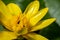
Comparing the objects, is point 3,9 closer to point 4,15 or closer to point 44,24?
point 4,15

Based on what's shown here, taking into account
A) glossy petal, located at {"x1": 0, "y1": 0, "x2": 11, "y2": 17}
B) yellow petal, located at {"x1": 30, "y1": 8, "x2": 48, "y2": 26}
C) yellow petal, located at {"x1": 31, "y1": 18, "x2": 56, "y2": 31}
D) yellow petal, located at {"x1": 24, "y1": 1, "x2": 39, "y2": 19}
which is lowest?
yellow petal, located at {"x1": 31, "y1": 18, "x2": 56, "y2": 31}

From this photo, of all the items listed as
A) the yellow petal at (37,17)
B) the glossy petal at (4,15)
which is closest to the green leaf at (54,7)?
the yellow petal at (37,17)

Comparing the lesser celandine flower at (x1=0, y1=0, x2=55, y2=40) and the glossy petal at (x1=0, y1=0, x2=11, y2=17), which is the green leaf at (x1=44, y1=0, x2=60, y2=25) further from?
the glossy petal at (x1=0, y1=0, x2=11, y2=17)

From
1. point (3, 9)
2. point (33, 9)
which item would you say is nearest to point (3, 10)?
point (3, 9)

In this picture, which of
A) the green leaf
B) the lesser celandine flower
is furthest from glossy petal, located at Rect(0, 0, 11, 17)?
the green leaf

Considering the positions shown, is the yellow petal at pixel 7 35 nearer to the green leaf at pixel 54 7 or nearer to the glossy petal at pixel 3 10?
the glossy petal at pixel 3 10
